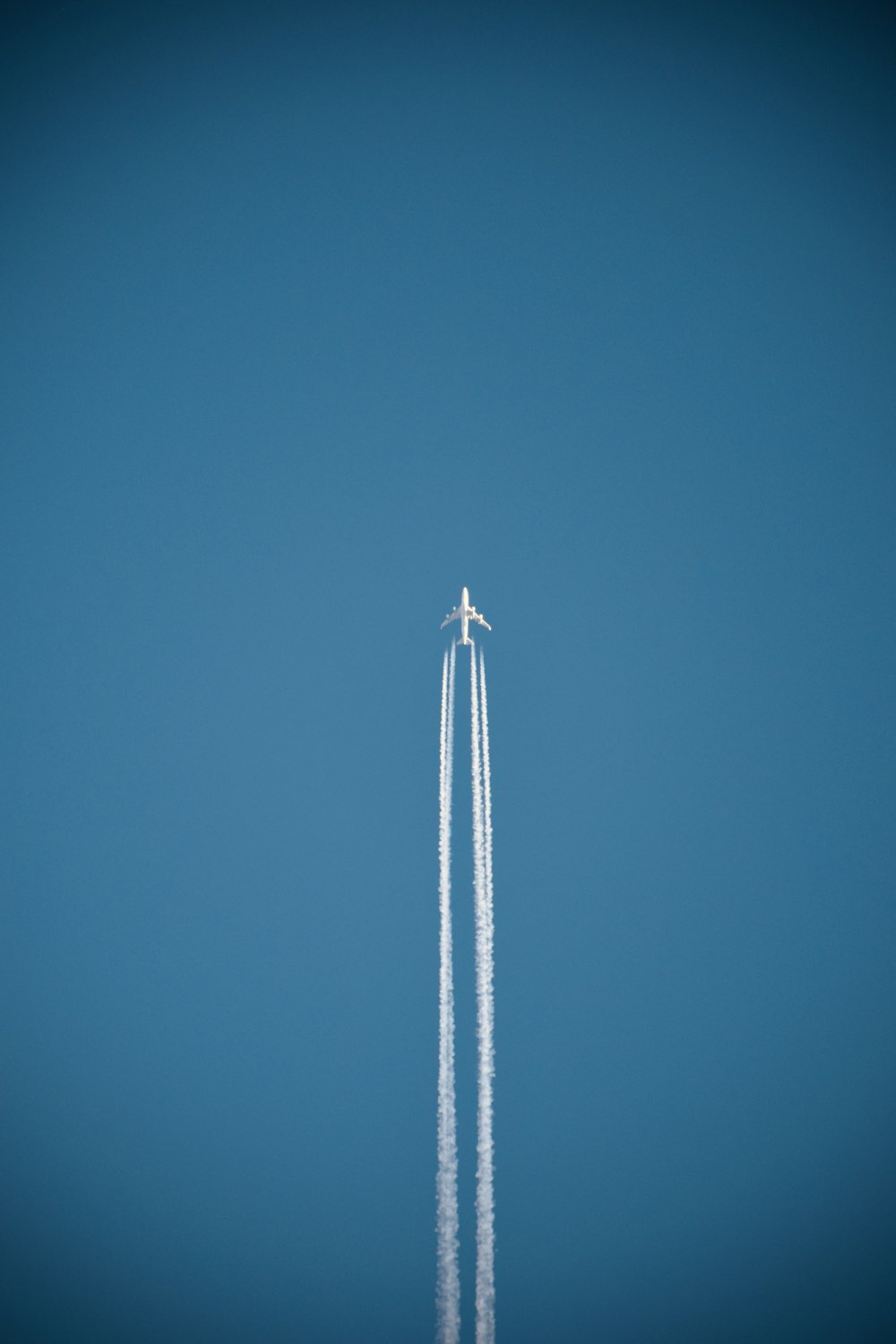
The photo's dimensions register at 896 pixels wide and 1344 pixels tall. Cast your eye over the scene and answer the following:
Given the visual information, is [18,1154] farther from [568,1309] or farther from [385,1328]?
[568,1309]

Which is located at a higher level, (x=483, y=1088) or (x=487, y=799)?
(x=487, y=799)

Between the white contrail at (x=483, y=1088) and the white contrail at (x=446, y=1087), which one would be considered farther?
the white contrail at (x=483, y=1088)

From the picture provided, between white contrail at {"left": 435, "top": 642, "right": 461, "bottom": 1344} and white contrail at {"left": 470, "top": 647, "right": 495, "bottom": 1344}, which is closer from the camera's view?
white contrail at {"left": 435, "top": 642, "right": 461, "bottom": 1344}

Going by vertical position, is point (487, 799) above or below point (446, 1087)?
above
